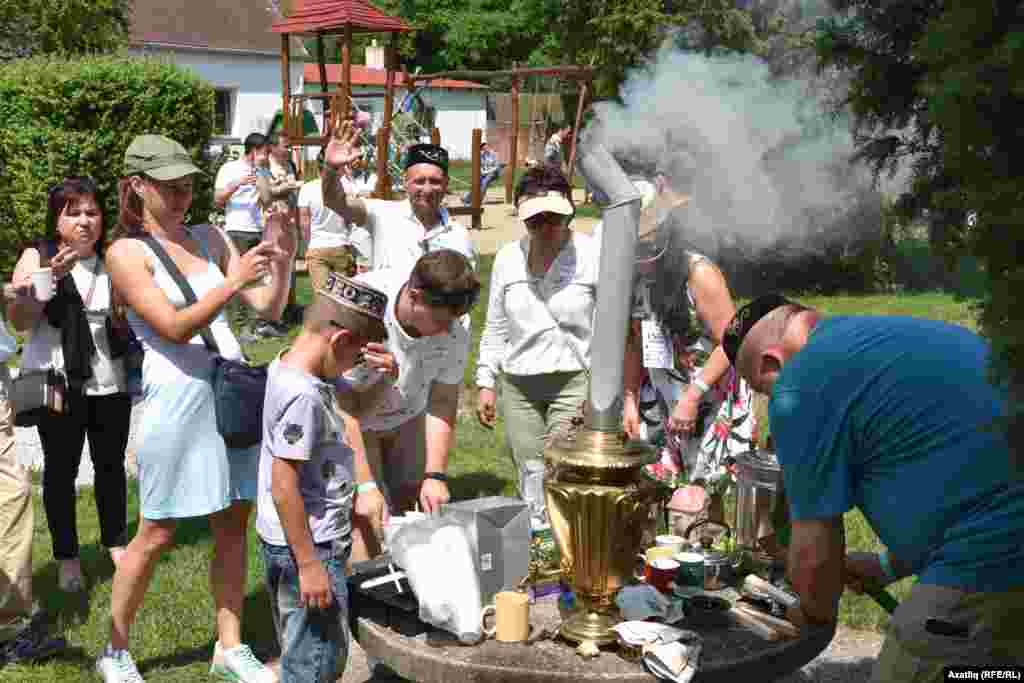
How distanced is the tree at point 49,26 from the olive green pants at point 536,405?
1435 centimetres

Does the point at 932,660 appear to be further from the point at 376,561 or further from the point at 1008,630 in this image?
the point at 376,561

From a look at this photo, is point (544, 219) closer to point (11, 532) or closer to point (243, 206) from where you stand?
point (11, 532)

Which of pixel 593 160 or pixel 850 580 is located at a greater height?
pixel 593 160

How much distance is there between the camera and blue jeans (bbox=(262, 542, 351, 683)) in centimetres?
324

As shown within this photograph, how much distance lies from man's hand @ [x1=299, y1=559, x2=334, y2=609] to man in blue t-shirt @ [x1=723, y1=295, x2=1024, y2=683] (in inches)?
52.2

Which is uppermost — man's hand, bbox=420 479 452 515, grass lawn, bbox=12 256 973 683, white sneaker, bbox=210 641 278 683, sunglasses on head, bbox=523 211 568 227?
sunglasses on head, bbox=523 211 568 227

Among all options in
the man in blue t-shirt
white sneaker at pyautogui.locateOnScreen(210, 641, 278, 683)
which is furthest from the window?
the man in blue t-shirt

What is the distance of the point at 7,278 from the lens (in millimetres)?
11773

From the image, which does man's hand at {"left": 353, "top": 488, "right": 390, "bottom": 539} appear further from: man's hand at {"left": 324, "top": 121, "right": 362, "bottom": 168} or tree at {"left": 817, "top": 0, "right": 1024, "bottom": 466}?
tree at {"left": 817, "top": 0, "right": 1024, "bottom": 466}

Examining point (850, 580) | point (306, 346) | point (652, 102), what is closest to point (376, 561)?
point (306, 346)

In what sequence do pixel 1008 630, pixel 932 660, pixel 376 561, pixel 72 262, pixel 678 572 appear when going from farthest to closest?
1. pixel 72 262
2. pixel 376 561
3. pixel 678 572
4. pixel 932 660
5. pixel 1008 630

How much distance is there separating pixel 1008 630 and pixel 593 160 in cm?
168

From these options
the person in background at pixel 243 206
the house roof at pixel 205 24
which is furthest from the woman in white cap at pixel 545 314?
the house roof at pixel 205 24

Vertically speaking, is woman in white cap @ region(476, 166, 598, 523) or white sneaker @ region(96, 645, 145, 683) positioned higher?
woman in white cap @ region(476, 166, 598, 523)
